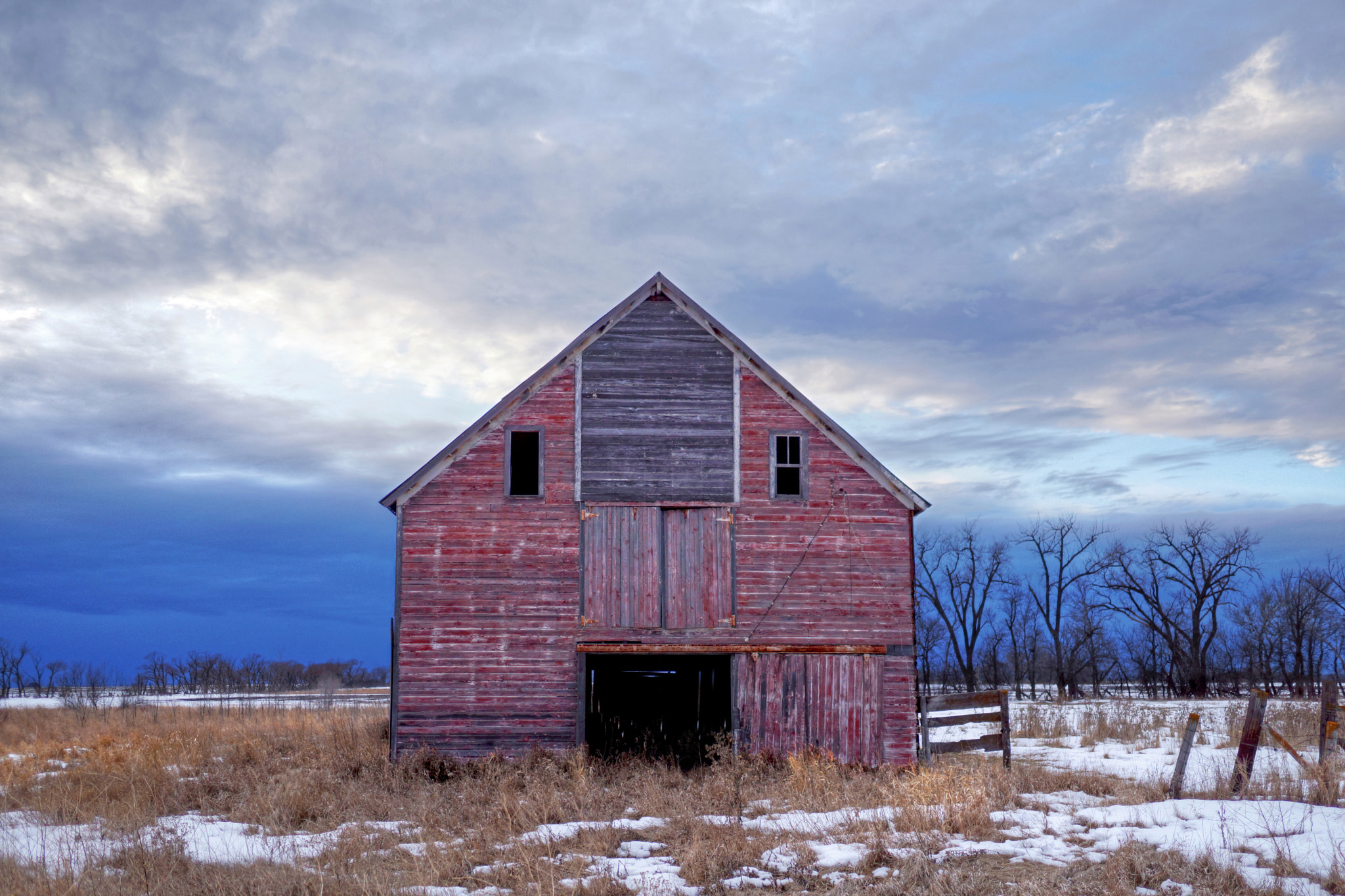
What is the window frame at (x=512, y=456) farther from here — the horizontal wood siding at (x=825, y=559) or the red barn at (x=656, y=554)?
the horizontal wood siding at (x=825, y=559)

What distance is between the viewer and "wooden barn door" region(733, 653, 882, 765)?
56.9ft

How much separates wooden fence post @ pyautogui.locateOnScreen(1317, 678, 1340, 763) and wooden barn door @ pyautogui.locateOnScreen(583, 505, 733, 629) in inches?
361

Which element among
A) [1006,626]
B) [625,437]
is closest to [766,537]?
[625,437]

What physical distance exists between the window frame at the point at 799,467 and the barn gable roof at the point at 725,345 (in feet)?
1.29

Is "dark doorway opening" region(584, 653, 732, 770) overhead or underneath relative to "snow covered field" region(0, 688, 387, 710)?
overhead

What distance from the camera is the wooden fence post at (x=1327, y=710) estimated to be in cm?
1317

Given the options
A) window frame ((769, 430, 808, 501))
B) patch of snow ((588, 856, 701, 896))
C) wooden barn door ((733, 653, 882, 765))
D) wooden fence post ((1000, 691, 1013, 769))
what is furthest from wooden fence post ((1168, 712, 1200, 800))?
window frame ((769, 430, 808, 501))

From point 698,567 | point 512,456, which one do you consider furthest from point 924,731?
point 512,456

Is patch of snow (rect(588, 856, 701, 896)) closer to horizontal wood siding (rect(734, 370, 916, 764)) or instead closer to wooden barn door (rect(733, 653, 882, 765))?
wooden barn door (rect(733, 653, 882, 765))

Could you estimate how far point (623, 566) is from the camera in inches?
693

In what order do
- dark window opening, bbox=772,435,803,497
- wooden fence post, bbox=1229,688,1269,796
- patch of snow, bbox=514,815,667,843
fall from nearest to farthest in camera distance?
1. patch of snow, bbox=514,815,667,843
2. wooden fence post, bbox=1229,688,1269,796
3. dark window opening, bbox=772,435,803,497

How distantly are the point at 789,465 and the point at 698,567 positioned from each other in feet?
8.73

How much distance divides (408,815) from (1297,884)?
10505 millimetres

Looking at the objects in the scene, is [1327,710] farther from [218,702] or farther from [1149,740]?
[218,702]
